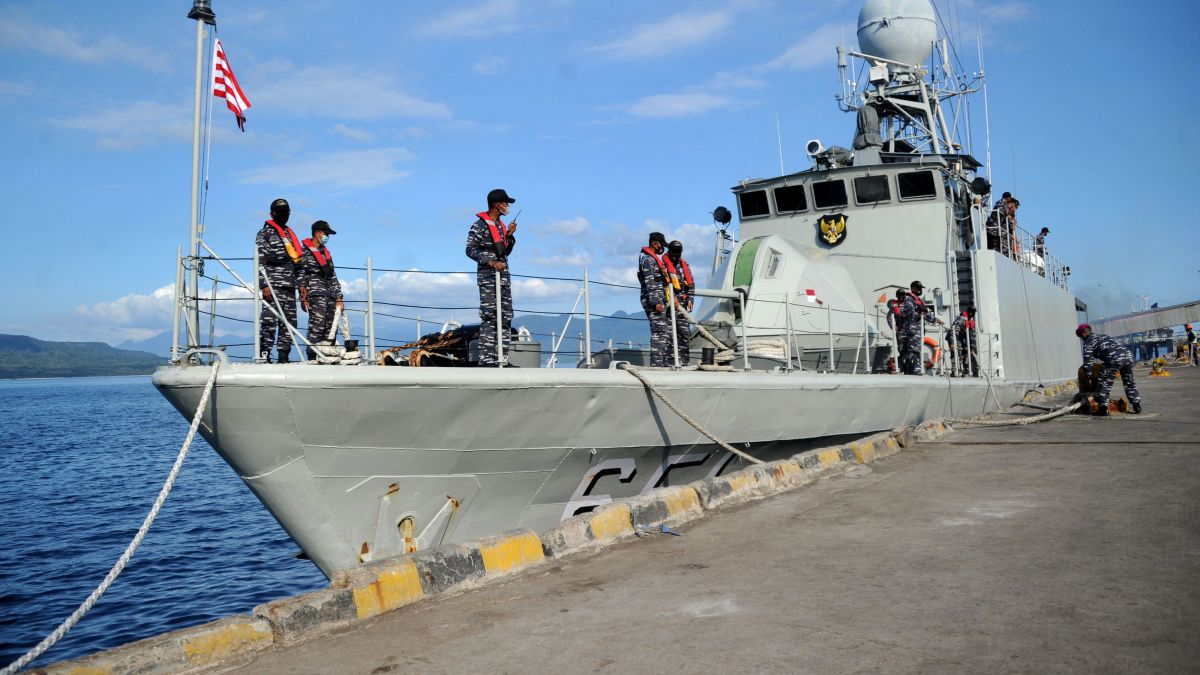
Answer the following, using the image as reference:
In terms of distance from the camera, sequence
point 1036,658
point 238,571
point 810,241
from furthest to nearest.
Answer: point 810,241, point 238,571, point 1036,658

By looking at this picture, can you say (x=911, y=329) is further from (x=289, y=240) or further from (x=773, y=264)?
(x=289, y=240)

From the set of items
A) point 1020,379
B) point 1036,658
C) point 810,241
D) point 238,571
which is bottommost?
point 238,571

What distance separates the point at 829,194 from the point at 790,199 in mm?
590

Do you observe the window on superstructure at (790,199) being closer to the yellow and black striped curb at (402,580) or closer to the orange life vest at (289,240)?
the yellow and black striped curb at (402,580)

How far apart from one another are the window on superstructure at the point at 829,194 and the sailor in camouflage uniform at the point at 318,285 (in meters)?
8.44

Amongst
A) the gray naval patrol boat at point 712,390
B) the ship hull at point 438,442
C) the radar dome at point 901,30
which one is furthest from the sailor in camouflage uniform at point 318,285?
the radar dome at point 901,30

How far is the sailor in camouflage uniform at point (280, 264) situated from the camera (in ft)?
21.4

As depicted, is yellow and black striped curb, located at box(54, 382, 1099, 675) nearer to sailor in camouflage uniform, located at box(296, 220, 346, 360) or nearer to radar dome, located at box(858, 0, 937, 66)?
sailor in camouflage uniform, located at box(296, 220, 346, 360)

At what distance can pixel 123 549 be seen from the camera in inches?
507

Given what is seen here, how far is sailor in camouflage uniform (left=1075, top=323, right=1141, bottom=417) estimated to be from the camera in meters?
11.4

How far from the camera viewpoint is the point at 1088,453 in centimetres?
812

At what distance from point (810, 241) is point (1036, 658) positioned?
10.7 m

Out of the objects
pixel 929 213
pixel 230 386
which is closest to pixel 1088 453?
pixel 929 213

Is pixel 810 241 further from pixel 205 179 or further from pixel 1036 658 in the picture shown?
pixel 1036 658
